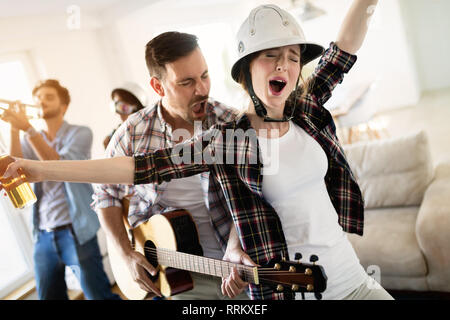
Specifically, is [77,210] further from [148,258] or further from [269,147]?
[269,147]

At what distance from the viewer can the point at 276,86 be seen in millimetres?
703

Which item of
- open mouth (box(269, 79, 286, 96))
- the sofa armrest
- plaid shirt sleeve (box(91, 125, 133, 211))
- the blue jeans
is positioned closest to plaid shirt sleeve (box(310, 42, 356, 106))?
open mouth (box(269, 79, 286, 96))

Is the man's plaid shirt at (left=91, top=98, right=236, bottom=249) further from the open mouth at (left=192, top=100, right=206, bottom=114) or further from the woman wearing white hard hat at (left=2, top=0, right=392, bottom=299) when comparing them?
the woman wearing white hard hat at (left=2, top=0, right=392, bottom=299)

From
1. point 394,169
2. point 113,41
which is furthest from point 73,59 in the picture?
point 394,169

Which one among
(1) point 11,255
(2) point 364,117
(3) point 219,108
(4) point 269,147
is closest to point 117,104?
(3) point 219,108

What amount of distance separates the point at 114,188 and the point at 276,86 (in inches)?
22.2

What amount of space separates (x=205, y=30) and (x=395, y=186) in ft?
3.53

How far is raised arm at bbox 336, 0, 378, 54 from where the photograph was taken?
0.69 metres

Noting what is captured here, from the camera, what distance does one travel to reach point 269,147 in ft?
2.44

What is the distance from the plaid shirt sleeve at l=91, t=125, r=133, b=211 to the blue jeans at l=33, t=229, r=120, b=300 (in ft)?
1.09

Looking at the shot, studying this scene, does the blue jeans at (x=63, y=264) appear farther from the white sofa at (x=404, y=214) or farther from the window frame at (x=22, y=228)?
the white sofa at (x=404, y=214)

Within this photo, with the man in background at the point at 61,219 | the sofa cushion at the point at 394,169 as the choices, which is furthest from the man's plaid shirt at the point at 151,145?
the sofa cushion at the point at 394,169

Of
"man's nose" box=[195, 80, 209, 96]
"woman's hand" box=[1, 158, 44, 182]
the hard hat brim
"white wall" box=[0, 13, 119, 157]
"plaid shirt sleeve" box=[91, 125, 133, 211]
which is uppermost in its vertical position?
"white wall" box=[0, 13, 119, 157]

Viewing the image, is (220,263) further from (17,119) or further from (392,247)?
(392,247)
